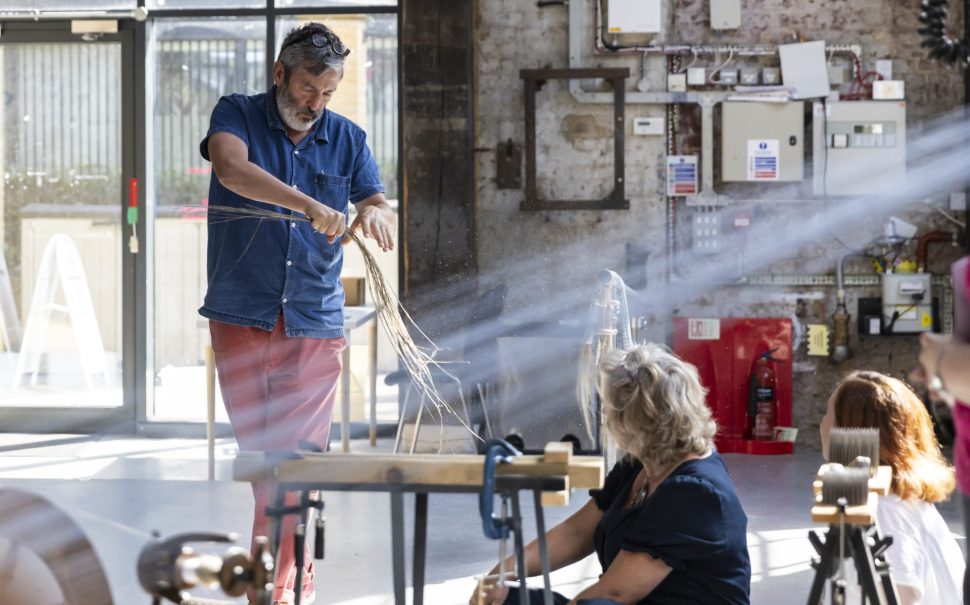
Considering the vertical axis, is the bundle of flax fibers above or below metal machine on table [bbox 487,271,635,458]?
above

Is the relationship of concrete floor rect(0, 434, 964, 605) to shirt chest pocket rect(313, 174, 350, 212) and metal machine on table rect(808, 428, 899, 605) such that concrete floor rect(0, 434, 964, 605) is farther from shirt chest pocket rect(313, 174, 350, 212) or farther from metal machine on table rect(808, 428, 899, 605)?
metal machine on table rect(808, 428, 899, 605)

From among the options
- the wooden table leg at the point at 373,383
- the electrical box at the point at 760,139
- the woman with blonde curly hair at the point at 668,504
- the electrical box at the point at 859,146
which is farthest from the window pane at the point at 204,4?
the woman with blonde curly hair at the point at 668,504

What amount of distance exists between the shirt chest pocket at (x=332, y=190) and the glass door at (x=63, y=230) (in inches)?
173

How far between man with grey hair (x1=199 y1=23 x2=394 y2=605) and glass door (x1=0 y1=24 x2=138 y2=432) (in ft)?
14.5

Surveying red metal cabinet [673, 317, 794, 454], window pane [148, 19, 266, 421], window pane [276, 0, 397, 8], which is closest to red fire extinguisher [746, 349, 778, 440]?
red metal cabinet [673, 317, 794, 454]

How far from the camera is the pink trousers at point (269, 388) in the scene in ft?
10.3

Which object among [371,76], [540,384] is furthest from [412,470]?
→ [371,76]

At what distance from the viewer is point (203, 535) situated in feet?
5.63

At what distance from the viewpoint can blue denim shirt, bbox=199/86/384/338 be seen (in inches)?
124

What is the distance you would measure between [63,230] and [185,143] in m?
0.92

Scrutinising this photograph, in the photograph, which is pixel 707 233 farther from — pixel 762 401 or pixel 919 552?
pixel 919 552

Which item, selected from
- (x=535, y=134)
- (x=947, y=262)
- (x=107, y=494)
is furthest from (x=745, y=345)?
(x=107, y=494)

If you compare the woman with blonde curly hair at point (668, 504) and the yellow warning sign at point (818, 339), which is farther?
the yellow warning sign at point (818, 339)

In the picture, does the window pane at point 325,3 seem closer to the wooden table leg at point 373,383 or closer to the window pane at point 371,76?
the window pane at point 371,76
